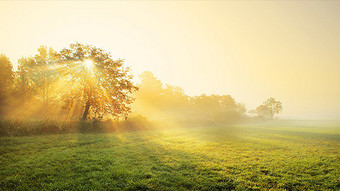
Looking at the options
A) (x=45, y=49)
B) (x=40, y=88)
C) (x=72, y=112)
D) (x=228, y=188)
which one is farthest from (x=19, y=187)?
(x=45, y=49)

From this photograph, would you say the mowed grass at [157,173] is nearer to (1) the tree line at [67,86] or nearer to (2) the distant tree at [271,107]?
(1) the tree line at [67,86]

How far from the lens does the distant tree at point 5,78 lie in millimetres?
27562

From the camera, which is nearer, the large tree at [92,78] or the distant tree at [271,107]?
the large tree at [92,78]

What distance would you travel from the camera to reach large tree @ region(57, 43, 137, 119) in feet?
65.2

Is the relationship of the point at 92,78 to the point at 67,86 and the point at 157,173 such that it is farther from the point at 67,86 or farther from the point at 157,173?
the point at 157,173

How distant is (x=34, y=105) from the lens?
2991 cm

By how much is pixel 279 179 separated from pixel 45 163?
34.1ft

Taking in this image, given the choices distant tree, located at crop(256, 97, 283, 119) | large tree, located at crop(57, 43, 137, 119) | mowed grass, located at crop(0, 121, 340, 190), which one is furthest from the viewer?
distant tree, located at crop(256, 97, 283, 119)

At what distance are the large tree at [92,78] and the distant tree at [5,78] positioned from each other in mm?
17576

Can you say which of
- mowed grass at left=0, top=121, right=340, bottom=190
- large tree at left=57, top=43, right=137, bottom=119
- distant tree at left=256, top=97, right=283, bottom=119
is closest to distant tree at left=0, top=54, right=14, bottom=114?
large tree at left=57, top=43, right=137, bottom=119

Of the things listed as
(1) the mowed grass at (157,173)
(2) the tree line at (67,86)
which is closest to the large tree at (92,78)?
(2) the tree line at (67,86)

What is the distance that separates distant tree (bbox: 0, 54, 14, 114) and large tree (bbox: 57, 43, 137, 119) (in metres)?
17.6

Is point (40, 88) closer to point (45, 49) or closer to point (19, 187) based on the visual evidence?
point (45, 49)

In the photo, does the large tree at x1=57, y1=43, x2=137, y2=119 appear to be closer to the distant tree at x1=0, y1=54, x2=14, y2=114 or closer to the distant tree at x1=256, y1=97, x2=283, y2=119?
the distant tree at x1=0, y1=54, x2=14, y2=114
